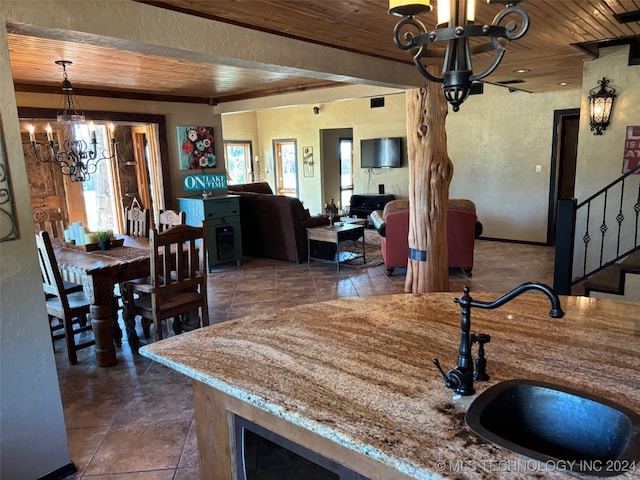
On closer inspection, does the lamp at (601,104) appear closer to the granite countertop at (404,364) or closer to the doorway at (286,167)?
the granite countertop at (404,364)

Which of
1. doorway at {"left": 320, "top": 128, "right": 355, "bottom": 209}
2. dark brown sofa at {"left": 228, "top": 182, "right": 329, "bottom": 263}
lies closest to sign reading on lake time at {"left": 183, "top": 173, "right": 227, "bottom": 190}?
dark brown sofa at {"left": 228, "top": 182, "right": 329, "bottom": 263}

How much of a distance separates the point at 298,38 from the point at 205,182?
424cm

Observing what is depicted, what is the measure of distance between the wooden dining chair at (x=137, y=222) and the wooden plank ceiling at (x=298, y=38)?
1452mm

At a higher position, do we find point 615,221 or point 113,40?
point 113,40

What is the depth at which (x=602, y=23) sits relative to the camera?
3402 millimetres

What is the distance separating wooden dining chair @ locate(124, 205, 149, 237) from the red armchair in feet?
9.20

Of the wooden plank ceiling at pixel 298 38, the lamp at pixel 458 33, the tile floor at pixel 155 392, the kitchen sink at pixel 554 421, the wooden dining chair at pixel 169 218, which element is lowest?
the tile floor at pixel 155 392

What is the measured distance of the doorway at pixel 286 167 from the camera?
1141 centimetres

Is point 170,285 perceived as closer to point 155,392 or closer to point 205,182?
point 155,392

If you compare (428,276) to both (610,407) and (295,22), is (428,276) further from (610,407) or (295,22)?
(610,407)

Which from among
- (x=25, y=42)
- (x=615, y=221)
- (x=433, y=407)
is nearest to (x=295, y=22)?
(x=25, y=42)

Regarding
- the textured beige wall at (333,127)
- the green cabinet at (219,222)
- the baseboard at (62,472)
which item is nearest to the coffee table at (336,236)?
the green cabinet at (219,222)

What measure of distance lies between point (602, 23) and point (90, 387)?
182 inches

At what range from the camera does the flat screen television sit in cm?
916
